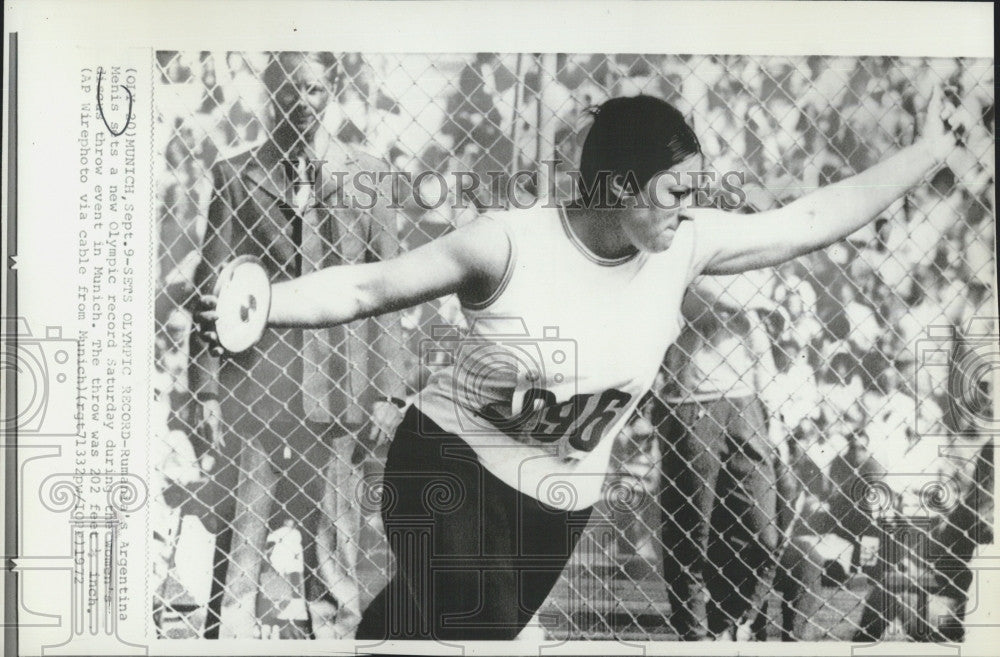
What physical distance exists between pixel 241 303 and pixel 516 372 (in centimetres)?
44

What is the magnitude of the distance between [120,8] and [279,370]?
2.02ft

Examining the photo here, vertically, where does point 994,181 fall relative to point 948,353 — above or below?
above

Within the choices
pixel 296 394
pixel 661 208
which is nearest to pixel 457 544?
pixel 296 394

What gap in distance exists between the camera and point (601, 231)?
1.26 metres

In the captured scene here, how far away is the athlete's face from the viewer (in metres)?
1.26

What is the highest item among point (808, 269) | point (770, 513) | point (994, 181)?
point (994, 181)

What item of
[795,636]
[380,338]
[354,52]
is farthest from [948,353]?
[354,52]

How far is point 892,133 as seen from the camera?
1281 mm

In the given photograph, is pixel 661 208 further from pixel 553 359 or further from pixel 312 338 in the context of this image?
pixel 312 338

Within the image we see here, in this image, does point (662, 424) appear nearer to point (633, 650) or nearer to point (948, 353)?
point (633, 650)
